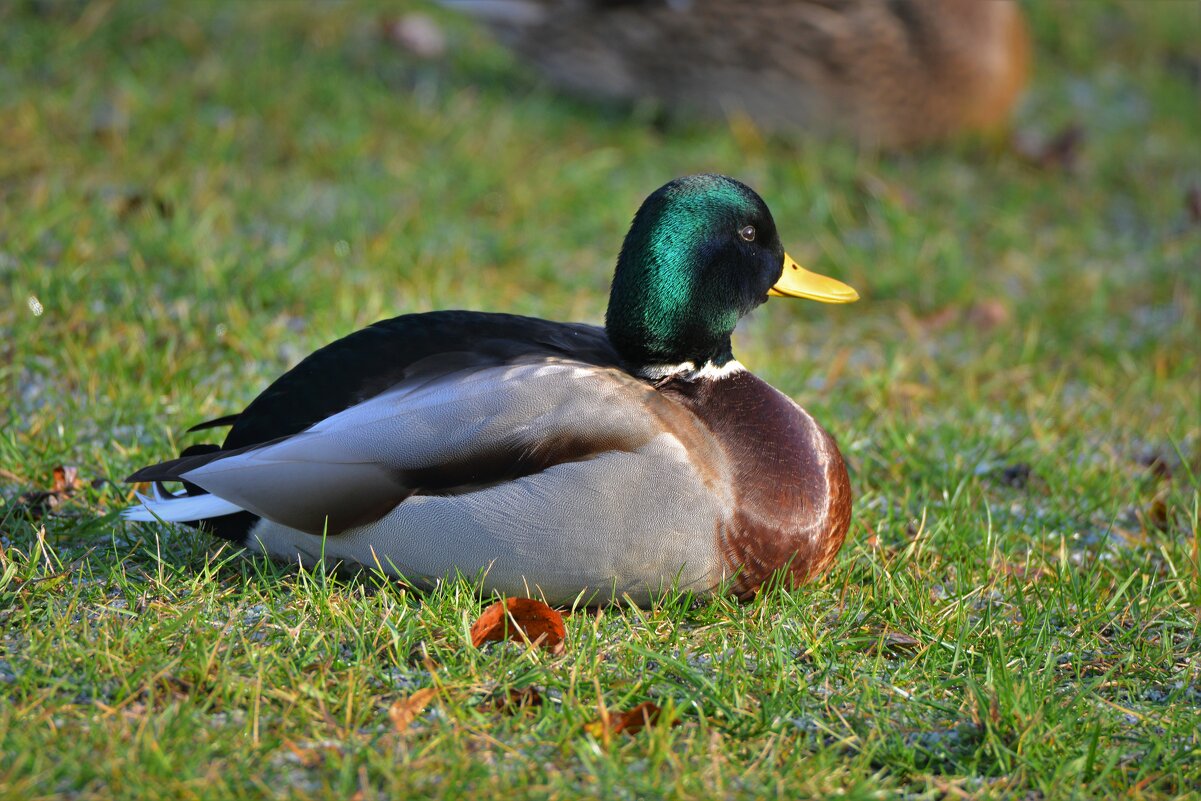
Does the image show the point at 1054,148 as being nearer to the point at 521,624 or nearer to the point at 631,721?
the point at 521,624

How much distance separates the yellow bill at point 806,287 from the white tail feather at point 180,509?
130 centimetres

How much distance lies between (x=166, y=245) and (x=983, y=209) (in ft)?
11.0

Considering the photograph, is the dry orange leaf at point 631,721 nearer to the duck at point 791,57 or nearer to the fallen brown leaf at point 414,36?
the duck at point 791,57

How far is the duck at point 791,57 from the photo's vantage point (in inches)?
243

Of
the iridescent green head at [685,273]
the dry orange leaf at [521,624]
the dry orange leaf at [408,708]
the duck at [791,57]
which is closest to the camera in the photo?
the dry orange leaf at [408,708]

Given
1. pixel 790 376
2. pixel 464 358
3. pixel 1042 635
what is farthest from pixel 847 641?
pixel 790 376

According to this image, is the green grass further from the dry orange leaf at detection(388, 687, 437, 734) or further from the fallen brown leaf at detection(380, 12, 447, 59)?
the fallen brown leaf at detection(380, 12, 447, 59)

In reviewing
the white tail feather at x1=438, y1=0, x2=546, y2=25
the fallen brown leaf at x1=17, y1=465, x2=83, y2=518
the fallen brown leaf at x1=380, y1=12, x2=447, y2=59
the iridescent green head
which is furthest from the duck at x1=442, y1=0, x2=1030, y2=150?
the fallen brown leaf at x1=17, y1=465, x2=83, y2=518

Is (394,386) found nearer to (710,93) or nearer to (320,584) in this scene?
(320,584)

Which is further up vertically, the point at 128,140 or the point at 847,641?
the point at 128,140

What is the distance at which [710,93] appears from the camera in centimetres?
632

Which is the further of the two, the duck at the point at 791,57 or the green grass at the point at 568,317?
→ the duck at the point at 791,57

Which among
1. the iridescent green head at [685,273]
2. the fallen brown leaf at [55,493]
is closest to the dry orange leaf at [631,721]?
the iridescent green head at [685,273]

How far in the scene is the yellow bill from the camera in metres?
3.24
